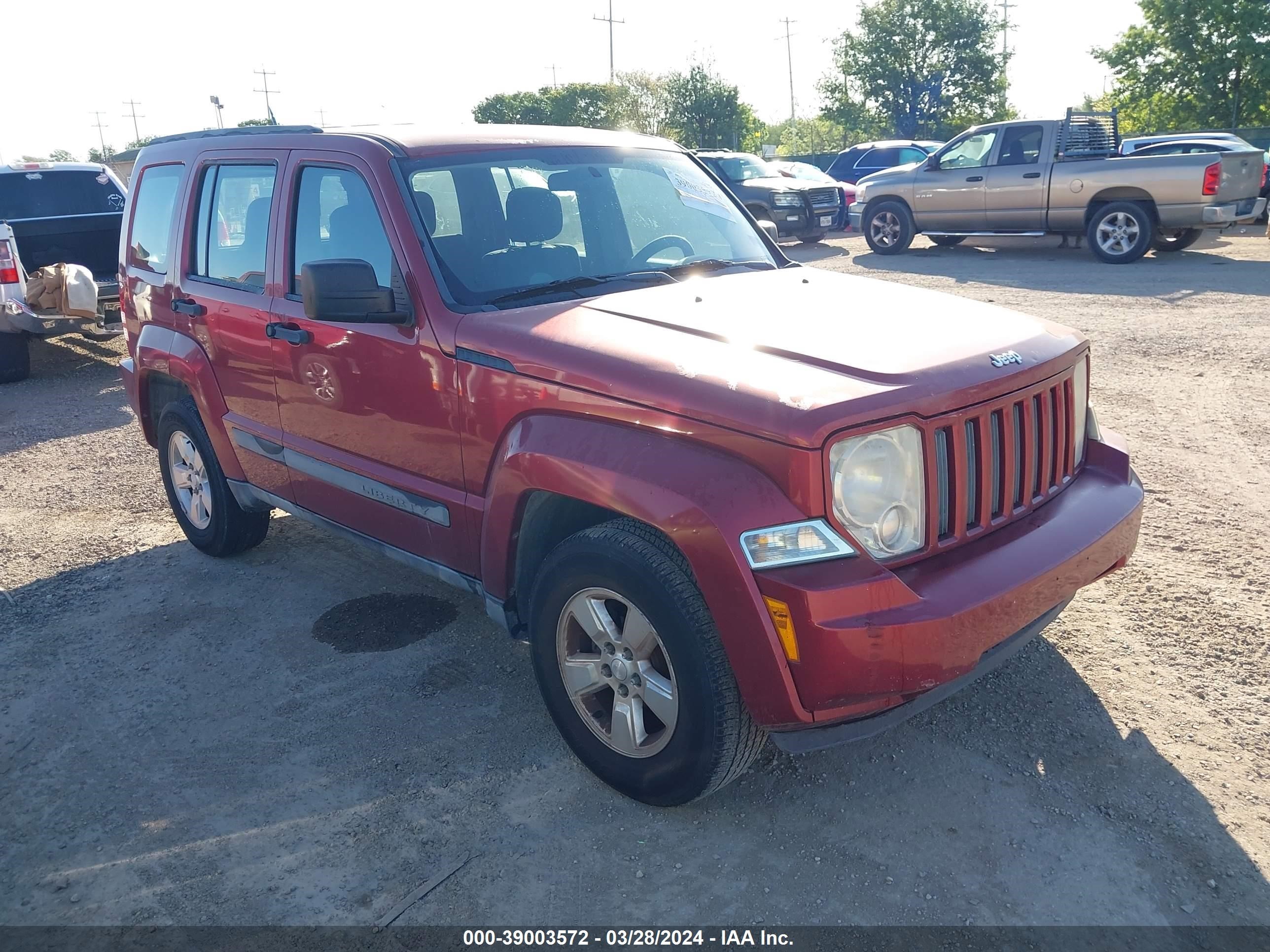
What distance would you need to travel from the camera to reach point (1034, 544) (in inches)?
111

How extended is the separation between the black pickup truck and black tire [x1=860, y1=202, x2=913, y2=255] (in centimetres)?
1096

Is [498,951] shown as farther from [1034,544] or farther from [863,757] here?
[1034,544]

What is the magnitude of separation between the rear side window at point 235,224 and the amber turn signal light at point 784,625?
2.76 m

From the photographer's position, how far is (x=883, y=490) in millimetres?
2617

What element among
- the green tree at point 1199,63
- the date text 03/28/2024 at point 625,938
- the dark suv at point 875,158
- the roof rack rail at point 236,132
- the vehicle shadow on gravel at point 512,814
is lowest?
the date text 03/28/2024 at point 625,938

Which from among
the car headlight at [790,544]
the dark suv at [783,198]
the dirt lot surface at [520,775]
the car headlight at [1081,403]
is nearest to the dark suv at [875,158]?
the dark suv at [783,198]

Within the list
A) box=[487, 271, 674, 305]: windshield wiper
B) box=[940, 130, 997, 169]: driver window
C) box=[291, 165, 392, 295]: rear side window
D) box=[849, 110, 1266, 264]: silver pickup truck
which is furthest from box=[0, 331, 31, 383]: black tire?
box=[940, 130, 997, 169]: driver window

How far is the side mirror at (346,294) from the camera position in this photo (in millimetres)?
3275

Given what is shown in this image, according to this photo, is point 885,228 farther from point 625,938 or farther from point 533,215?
point 625,938

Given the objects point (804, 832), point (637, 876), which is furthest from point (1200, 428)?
point (637, 876)

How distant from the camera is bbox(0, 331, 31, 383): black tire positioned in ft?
31.8

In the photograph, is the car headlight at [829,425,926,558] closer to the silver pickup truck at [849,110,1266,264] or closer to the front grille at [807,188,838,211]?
the silver pickup truck at [849,110,1266,264]

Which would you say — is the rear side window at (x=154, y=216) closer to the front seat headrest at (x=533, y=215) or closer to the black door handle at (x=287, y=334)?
the black door handle at (x=287, y=334)

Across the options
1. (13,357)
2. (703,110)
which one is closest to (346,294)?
(13,357)
